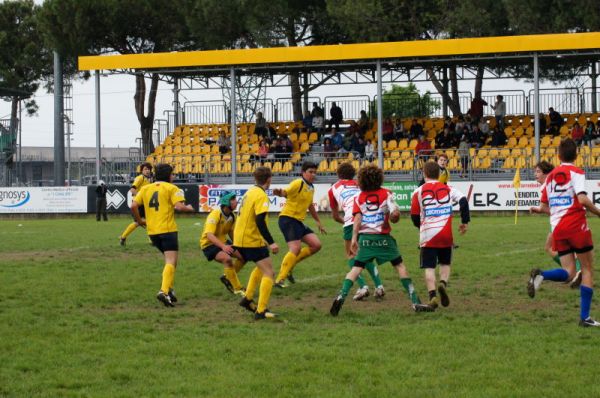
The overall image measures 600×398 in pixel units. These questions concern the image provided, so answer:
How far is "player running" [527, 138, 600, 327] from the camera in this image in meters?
9.78

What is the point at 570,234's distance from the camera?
9930 millimetres

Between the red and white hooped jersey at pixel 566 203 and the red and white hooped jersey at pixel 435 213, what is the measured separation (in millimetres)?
1319

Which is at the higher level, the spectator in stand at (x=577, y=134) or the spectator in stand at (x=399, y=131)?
the spectator in stand at (x=399, y=131)

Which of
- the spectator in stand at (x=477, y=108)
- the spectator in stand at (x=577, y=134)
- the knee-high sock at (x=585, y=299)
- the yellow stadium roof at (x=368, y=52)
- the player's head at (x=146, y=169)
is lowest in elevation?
the knee-high sock at (x=585, y=299)

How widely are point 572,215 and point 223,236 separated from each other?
4.61m

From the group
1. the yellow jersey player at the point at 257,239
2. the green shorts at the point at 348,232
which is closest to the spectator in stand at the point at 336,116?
the green shorts at the point at 348,232

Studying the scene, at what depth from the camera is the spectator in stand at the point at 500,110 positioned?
125ft

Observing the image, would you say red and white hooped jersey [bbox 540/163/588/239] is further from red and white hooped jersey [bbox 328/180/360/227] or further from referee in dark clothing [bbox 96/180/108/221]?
referee in dark clothing [bbox 96/180/108/221]

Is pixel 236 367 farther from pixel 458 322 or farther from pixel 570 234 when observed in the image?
pixel 570 234

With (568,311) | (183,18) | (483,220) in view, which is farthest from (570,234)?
(183,18)

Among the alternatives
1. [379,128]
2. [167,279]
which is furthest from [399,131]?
[167,279]

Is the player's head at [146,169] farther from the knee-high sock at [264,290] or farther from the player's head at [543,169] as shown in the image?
the knee-high sock at [264,290]

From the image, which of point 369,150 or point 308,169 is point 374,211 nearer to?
point 308,169

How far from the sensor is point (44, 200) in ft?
124
